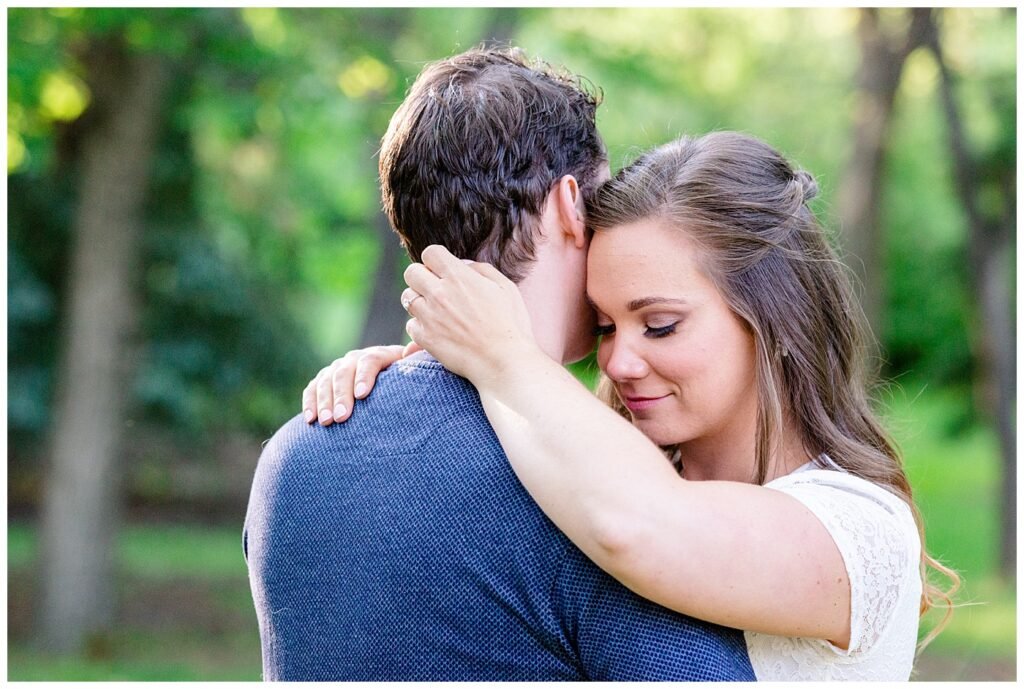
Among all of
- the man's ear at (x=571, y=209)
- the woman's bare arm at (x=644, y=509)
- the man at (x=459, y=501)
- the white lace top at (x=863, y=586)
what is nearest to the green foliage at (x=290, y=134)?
the man's ear at (x=571, y=209)

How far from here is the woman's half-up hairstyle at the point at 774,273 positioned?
7.47ft

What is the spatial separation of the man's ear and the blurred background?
1.36m

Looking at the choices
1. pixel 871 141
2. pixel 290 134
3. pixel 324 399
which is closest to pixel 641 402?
pixel 324 399

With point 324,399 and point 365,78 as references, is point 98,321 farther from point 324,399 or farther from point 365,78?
point 324,399

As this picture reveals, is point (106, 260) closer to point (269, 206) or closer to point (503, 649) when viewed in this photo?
point (269, 206)

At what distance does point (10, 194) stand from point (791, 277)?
421 inches

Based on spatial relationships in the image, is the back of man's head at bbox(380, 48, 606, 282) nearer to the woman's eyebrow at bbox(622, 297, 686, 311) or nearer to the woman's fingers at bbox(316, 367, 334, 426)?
the woman's eyebrow at bbox(622, 297, 686, 311)

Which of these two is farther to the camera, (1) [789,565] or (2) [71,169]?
(2) [71,169]

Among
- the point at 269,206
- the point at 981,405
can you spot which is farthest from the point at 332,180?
the point at 981,405

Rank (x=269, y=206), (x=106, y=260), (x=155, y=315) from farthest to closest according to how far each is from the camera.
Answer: (x=269, y=206) < (x=155, y=315) < (x=106, y=260)

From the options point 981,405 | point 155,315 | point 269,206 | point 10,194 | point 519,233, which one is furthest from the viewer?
point 981,405

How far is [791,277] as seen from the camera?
2.37m

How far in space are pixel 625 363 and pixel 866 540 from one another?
0.57 m

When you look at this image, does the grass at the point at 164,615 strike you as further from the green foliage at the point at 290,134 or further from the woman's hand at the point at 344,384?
the woman's hand at the point at 344,384
